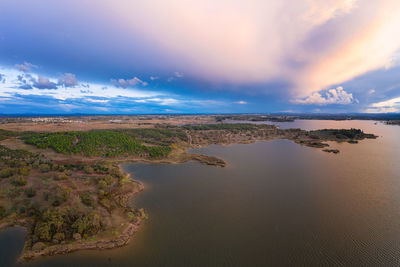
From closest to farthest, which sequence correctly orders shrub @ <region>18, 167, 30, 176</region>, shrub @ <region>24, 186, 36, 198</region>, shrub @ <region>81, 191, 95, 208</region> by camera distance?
shrub @ <region>81, 191, 95, 208</region> < shrub @ <region>24, 186, 36, 198</region> < shrub @ <region>18, 167, 30, 176</region>

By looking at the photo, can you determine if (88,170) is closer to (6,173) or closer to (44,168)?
(44,168)

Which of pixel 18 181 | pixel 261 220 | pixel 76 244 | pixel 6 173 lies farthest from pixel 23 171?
pixel 261 220

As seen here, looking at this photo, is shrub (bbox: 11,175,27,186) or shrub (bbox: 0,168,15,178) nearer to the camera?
shrub (bbox: 11,175,27,186)

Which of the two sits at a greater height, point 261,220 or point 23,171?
point 23,171

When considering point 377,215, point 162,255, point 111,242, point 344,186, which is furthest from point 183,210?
point 344,186

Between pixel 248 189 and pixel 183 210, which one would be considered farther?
pixel 248 189

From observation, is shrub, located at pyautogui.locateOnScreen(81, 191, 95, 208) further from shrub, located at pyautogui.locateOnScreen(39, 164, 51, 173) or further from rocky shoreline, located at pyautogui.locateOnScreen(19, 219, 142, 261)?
shrub, located at pyautogui.locateOnScreen(39, 164, 51, 173)

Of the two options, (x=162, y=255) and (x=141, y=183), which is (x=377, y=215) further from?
(x=141, y=183)

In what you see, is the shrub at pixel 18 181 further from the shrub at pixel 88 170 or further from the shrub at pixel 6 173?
the shrub at pixel 88 170

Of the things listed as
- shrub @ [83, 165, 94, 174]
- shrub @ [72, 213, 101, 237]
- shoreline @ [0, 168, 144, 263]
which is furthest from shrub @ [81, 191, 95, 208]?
shrub @ [83, 165, 94, 174]
